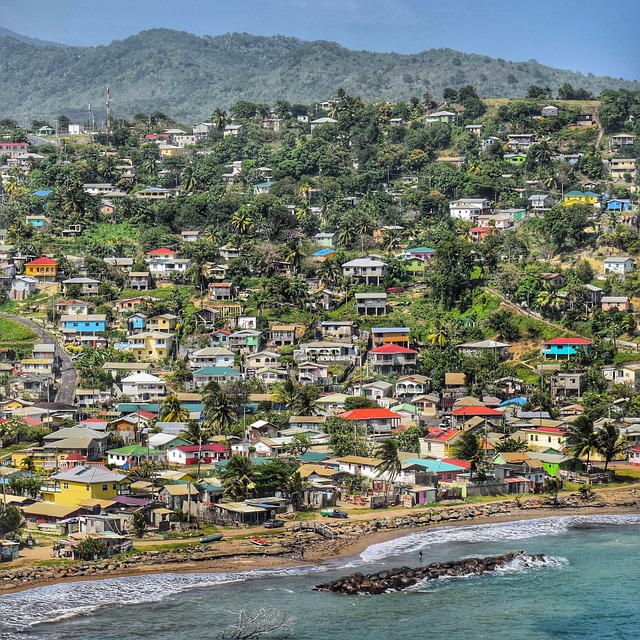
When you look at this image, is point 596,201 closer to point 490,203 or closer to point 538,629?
point 490,203

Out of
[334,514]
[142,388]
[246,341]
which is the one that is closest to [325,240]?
[246,341]

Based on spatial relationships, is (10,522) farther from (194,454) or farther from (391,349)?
(391,349)

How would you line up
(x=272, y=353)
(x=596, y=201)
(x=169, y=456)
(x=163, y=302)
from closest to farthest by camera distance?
(x=169, y=456), (x=272, y=353), (x=163, y=302), (x=596, y=201)

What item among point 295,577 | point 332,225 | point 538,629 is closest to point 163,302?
point 332,225

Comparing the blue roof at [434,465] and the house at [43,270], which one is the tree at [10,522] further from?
the house at [43,270]

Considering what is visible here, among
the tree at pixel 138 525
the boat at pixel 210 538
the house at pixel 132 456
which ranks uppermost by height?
the house at pixel 132 456

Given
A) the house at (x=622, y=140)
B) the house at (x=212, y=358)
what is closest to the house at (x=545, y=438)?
the house at (x=212, y=358)
